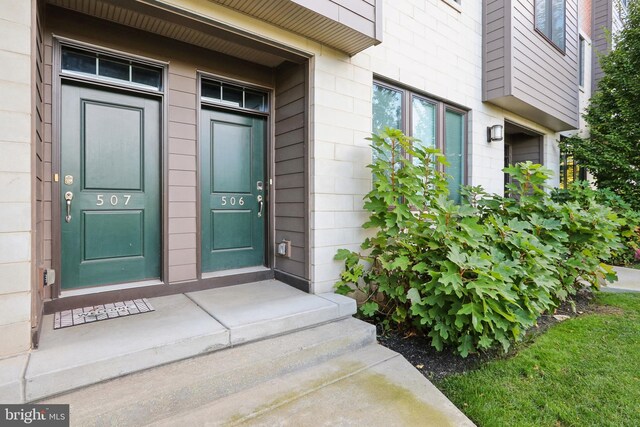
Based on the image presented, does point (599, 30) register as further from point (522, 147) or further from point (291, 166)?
point (291, 166)

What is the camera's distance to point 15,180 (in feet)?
5.59

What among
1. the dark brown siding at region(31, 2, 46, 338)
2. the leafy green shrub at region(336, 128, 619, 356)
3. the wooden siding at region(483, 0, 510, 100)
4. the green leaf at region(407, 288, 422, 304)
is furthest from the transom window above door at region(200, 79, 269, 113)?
the wooden siding at region(483, 0, 510, 100)

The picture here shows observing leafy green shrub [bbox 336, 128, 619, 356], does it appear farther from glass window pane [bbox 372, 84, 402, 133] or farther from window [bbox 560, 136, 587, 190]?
window [bbox 560, 136, 587, 190]

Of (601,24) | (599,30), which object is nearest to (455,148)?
(599,30)

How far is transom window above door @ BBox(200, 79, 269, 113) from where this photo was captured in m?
3.08

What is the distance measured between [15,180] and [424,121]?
3985 mm

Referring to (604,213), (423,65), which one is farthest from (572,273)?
(423,65)

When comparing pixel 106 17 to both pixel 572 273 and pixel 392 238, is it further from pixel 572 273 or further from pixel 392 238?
pixel 572 273

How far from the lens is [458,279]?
7.23ft

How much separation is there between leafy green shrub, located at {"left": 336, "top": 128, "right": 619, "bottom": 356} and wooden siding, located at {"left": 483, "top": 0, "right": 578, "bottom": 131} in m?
1.81

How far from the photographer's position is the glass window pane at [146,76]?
8.93 ft

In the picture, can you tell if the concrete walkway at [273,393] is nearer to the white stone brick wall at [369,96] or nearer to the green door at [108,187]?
the white stone brick wall at [369,96]

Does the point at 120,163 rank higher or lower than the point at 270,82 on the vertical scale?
lower

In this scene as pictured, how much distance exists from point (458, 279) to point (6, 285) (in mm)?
2606
